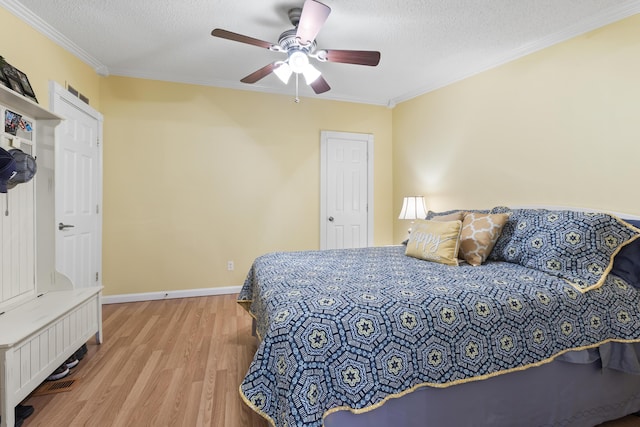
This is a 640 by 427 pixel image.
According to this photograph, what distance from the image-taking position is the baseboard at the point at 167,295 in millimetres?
3395

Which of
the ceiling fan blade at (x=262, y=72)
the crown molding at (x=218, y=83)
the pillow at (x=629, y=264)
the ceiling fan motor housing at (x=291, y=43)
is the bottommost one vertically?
the pillow at (x=629, y=264)

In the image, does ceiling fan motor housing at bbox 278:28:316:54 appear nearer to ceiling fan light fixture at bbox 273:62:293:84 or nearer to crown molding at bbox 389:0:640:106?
ceiling fan light fixture at bbox 273:62:293:84

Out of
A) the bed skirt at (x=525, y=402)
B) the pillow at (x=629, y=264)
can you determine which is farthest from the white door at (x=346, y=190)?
the bed skirt at (x=525, y=402)

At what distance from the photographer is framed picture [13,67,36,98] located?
2.08 metres

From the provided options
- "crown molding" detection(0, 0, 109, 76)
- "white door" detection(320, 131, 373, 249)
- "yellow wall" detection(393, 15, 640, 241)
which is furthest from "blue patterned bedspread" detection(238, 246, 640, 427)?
"crown molding" detection(0, 0, 109, 76)

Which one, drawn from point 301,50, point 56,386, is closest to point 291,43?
point 301,50

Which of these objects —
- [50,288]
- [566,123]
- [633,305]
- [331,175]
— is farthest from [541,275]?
[50,288]

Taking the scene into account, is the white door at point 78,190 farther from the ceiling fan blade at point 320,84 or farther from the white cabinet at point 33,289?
the ceiling fan blade at point 320,84

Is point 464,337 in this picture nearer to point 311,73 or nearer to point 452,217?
point 452,217

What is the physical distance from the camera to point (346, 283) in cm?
157

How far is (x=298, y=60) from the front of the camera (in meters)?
2.35

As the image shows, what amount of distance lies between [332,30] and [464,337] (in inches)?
96.6

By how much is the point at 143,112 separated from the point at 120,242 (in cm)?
149

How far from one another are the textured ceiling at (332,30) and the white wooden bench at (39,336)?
209 cm
